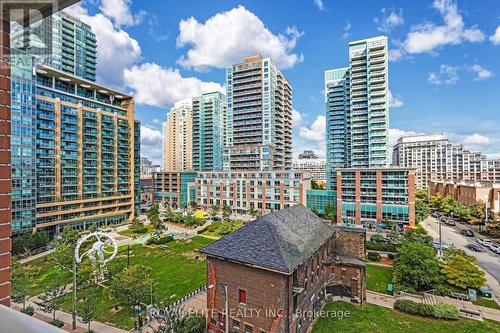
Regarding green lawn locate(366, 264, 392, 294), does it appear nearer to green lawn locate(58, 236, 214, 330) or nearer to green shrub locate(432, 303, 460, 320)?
green shrub locate(432, 303, 460, 320)

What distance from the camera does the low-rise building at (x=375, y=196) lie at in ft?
168

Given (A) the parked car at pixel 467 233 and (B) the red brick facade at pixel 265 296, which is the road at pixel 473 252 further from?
(B) the red brick facade at pixel 265 296

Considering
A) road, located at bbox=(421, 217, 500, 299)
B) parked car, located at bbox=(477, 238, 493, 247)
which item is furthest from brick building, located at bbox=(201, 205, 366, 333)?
parked car, located at bbox=(477, 238, 493, 247)

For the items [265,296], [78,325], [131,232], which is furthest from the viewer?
[131,232]

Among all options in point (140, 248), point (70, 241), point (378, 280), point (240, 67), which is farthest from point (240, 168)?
point (378, 280)

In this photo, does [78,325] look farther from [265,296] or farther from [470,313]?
[470,313]

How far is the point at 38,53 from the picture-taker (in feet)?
19.0

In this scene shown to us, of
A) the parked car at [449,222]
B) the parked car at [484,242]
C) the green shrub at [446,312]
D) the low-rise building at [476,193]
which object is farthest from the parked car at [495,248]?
the green shrub at [446,312]

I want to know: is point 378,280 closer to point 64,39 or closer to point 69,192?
point 69,192

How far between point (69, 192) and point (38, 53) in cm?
5502

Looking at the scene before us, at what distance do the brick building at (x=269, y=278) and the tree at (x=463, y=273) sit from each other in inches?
439

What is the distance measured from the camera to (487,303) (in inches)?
966

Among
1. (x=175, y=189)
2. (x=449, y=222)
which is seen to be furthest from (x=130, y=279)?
(x=449, y=222)

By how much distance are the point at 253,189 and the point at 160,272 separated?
41.5 metres
